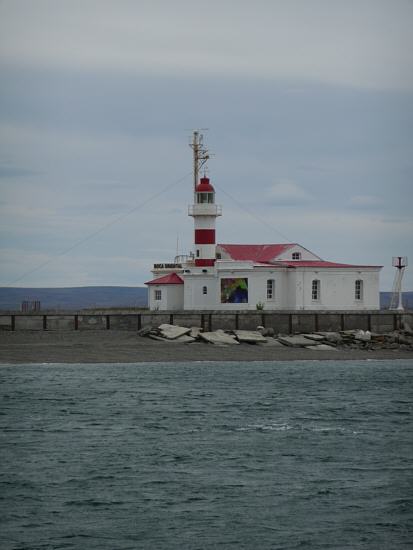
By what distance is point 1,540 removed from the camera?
17688 millimetres

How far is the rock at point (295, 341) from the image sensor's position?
5191cm

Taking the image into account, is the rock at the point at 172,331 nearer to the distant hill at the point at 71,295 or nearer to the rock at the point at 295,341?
the rock at the point at 295,341

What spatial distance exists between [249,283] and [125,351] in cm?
956

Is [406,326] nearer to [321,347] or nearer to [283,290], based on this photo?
[321,347]

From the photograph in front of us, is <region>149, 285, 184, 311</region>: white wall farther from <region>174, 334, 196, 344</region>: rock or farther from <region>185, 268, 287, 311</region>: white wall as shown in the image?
<region>174, 334, 196, 344</region>: rock

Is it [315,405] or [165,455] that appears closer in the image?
[165,455]

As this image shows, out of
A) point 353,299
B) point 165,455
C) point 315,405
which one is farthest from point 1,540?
point 353,299

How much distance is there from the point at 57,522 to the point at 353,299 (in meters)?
39.3

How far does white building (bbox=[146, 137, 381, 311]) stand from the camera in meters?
55.4

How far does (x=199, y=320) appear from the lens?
177 ft

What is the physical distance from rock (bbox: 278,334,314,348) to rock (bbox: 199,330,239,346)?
2.38 m

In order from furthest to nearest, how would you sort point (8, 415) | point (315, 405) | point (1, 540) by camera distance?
point (315, 405), point (8, 415), point (1, 540)

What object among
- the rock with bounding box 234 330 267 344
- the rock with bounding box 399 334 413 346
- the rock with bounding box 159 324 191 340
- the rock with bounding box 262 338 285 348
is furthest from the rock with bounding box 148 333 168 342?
the rock with bounding box 399 334 413 346

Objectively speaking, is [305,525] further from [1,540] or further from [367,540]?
[1,540]
